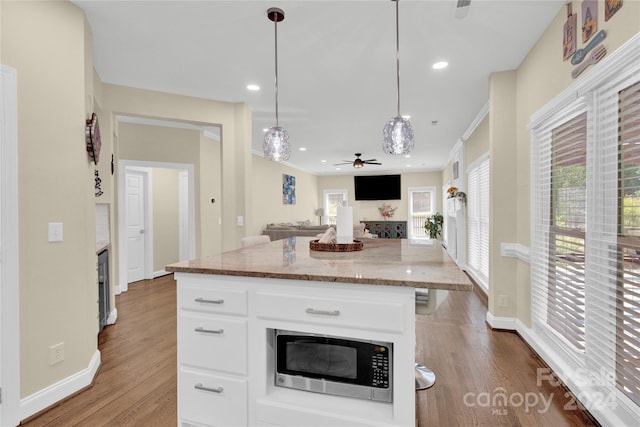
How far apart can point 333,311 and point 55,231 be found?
6.16 feet

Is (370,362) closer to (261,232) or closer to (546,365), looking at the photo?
(546,365)

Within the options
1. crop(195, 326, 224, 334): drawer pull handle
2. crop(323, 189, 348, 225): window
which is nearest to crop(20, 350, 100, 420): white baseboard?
crop(195, 326, 224, 334): drawer pull handle

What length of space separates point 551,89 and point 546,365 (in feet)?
6.82

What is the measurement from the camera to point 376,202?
424 inches

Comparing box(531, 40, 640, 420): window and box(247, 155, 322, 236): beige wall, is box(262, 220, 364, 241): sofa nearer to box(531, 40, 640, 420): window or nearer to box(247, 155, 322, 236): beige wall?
box(247, 155, 322, 236): beige wall

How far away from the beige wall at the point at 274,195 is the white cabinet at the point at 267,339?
5.19m

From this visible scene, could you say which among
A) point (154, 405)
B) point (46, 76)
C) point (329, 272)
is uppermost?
point (46, 76)

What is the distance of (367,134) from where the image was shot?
5.68 meters

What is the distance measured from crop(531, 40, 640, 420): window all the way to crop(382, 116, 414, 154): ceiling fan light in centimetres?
103

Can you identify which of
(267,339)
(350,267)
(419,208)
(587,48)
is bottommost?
(267,339)

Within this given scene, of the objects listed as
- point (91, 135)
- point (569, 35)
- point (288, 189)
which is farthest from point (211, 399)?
point (288, 189)

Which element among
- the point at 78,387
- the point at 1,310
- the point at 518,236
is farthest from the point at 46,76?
the point at 518,236

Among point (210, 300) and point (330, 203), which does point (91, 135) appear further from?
point (330, 203)

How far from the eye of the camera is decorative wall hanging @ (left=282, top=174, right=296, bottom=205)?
8469mm
